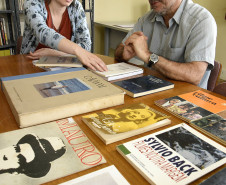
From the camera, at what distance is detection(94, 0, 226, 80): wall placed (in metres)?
3.35

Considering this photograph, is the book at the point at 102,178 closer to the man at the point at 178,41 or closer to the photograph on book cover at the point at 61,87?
the photograph on book cover at the point at 61,87

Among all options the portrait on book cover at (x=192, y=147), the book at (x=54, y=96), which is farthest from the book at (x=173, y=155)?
the book at (x=54, y=96)

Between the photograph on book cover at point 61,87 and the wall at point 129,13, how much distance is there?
281 centimetres

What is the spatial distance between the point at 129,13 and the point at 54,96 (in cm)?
327

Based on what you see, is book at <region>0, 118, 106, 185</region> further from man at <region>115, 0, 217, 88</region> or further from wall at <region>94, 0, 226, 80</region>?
wall at <region>94, 0, 226, 80</region>

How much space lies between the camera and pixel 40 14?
1370 millimetres

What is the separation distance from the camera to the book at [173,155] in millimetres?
427

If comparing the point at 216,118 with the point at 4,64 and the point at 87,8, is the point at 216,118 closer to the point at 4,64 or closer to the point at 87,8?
the point at 4,64

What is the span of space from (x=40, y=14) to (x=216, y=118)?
3.97 ft

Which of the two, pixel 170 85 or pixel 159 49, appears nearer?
pixel 170 85

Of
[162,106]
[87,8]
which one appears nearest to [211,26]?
[162,106]

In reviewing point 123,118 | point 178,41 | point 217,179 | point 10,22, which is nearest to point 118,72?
point 123,118

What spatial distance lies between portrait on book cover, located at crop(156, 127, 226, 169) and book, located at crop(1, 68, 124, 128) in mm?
227

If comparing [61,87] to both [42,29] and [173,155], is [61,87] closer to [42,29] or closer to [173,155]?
[173,155]
